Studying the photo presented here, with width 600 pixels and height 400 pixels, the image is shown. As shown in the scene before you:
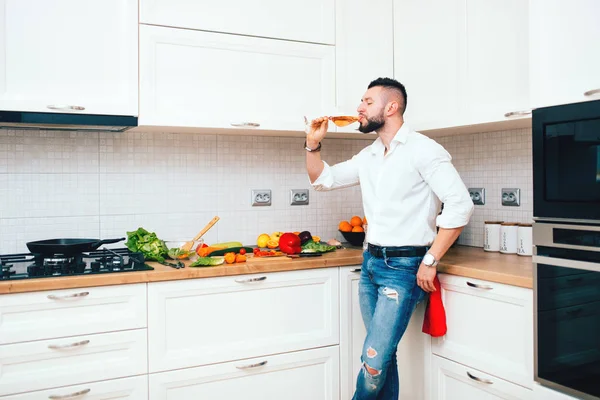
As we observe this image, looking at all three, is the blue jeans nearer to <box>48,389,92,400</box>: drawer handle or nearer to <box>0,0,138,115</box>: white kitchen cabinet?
<box>48,389,92,400</box>: drawer handle

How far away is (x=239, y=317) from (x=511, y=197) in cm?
152

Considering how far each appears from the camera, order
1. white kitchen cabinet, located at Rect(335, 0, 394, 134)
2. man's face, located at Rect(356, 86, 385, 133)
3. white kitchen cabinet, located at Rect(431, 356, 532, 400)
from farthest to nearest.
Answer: white kitchen cabinet, located at Rect(335, 0, 394, 134), man's face, located at Rect(356, 86, 385, 133), white kitchen cabinet, located at Rect(431, 356, 532, 400)

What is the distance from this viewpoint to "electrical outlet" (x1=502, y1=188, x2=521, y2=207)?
2.88m

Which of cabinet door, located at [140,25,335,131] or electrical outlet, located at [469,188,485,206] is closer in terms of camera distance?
cabinet door, located at [140,25,335,131]

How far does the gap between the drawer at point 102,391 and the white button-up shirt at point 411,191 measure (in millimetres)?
1156

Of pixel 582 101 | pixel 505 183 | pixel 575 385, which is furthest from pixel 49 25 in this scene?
pixel 575 385

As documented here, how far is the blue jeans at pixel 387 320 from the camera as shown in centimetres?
233

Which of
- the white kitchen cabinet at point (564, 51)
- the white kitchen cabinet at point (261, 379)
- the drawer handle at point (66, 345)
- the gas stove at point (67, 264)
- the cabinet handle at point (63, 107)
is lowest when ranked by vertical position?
the white kitchen cabinet at point (261, 379)

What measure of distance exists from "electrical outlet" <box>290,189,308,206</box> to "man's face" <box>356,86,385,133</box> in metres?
0.86

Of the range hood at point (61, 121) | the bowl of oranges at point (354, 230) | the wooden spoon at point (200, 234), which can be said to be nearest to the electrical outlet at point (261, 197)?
the wooden spoon at point (200, 234)

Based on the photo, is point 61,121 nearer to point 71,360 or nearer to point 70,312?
point 70,312

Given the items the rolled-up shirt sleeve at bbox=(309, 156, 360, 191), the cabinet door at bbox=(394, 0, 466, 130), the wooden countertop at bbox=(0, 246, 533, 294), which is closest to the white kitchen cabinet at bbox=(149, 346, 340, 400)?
the wooden countertop at bbox=(0, 246, 533, 294)

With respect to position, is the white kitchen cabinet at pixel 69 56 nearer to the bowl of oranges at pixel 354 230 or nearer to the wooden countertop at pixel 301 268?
the wooden countertop at pixel 301 268

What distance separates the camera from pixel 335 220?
11.2ft
